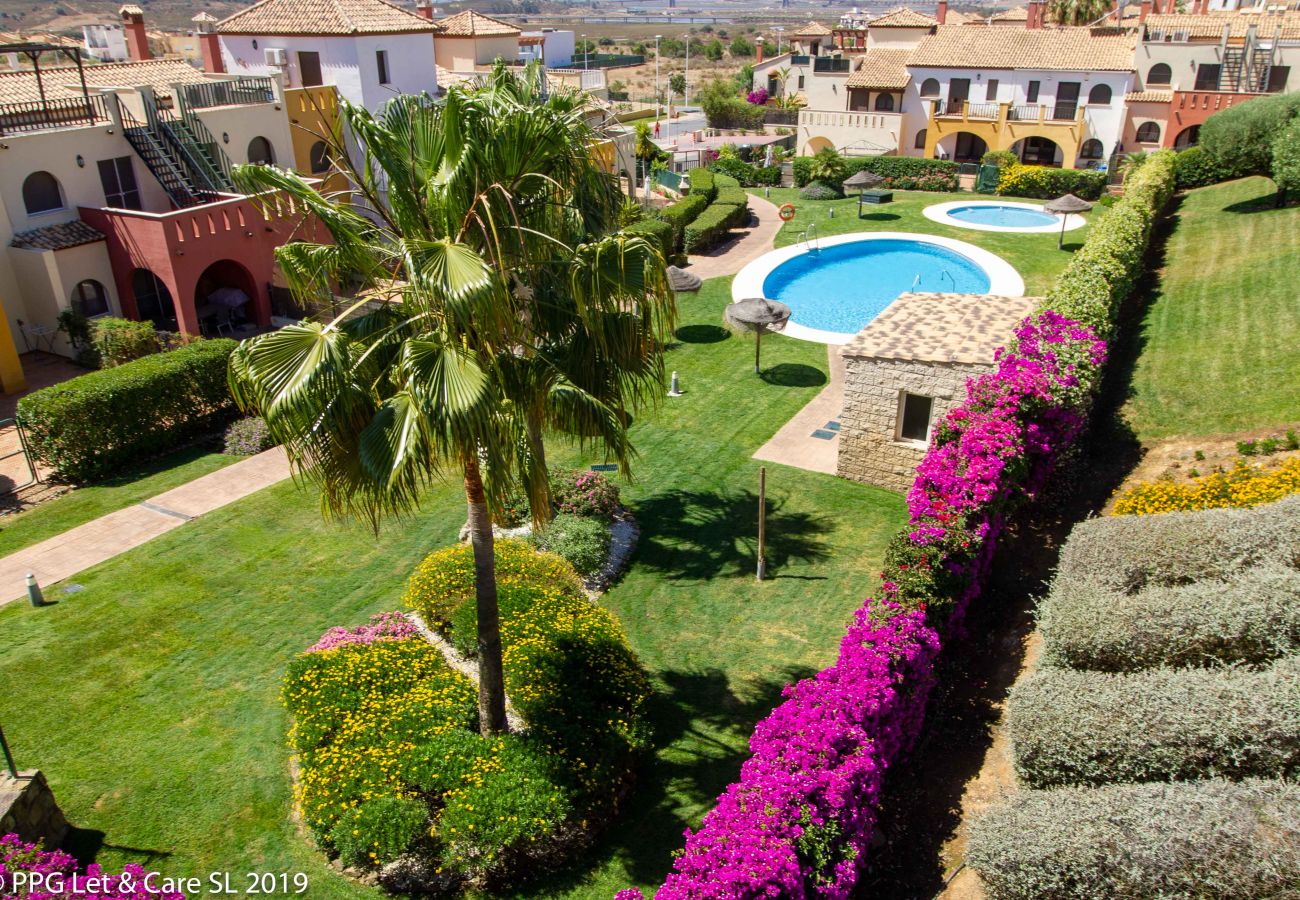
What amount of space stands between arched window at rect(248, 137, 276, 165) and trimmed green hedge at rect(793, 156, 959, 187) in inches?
1006

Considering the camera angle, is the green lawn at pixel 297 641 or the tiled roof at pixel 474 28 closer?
the green lawn at pixel 297 641

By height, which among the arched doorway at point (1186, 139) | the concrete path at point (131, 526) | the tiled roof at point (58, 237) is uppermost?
the tiled roof at point (58, 237)

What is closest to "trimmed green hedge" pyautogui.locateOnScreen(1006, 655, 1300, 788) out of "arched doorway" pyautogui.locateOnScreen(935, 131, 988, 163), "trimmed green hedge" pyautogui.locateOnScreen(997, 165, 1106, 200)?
"trimmed green hedge" pyautogui.locateOnScreen(997, 165, 1106, 200)

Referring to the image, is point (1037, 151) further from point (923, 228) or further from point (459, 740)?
point (459, 740)

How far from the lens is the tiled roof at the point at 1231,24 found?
1782 inches

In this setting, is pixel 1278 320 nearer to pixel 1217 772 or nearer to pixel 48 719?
pixel 1217 772

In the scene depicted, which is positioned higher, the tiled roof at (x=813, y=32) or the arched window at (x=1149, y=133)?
the tiled roof at (x=813, y=32)

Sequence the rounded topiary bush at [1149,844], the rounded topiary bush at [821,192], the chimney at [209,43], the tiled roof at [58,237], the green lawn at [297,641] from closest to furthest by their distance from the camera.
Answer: the rounded topiary bush at [1149,844], the green lawn at [297,641], the tiled roof at [58,237], the chimney at [209,43], the rounded topiary bush at [821,192]

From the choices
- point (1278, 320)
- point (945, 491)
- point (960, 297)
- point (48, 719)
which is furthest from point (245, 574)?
point (1278, 320)

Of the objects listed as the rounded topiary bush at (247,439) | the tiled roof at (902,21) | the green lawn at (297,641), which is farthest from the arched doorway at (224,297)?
the tiled roof at (902,21)

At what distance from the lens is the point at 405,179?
31.3 ft

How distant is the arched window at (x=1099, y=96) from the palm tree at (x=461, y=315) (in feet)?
148

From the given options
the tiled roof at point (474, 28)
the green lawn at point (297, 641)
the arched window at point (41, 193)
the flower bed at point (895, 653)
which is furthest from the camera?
the tiled roof at point (474, 28)

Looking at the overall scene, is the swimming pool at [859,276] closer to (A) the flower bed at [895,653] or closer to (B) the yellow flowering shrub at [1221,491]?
(A) the flower bed at [895,653]
